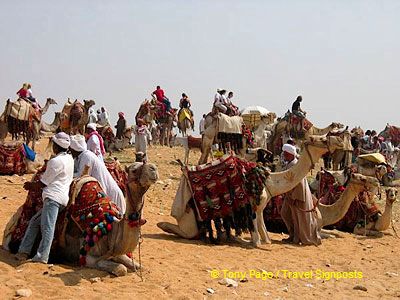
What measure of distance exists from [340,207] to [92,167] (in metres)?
5.15

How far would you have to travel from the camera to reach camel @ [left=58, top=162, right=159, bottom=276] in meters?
5.89

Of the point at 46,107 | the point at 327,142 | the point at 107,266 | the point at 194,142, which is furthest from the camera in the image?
the point at 46,107

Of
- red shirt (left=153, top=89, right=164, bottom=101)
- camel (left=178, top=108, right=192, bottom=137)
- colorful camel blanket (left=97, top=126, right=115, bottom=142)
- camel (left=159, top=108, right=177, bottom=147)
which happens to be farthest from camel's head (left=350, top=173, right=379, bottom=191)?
camel (left=159, top=108, right=177, bottom=147)

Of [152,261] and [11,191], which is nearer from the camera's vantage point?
[152,261]

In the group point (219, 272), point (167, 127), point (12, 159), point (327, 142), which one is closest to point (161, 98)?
point (167, 127)

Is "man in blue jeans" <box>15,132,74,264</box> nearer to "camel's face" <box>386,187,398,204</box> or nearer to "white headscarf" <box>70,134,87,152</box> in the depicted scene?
"white headscarf" <box>70,134,87,152</box>

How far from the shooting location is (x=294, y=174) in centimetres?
945

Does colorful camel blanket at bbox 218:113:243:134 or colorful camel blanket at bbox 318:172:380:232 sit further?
colorful camel blanket at bbox 218:113:243:134

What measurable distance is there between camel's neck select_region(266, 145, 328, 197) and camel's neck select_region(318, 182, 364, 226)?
159 cm

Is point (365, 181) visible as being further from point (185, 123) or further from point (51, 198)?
point (185, 123)

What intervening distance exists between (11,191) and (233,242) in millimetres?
5399

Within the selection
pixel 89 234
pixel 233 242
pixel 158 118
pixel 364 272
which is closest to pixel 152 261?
pixel 89 234

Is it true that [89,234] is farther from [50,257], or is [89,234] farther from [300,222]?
[300,222]

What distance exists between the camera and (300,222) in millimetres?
9906
